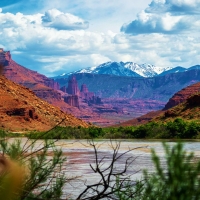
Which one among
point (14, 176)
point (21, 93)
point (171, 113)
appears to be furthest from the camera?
point (21, 93)

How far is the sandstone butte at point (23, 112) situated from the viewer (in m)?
96.4

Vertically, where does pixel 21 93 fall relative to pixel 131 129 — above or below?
above

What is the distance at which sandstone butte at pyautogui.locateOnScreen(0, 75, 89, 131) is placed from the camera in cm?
9638

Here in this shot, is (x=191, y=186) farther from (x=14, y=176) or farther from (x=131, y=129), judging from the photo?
(x=131, y=129)

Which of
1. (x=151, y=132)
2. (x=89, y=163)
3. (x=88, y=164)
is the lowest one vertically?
(x=88, y=164)

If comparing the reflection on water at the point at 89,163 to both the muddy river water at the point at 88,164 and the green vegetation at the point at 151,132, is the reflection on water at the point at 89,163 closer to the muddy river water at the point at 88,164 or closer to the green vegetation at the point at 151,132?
the muddy river water at the point at 88,164

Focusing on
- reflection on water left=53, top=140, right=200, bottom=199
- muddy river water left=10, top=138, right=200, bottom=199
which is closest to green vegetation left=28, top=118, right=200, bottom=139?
reflection on water left=53, top=140, right=200, bottom=199

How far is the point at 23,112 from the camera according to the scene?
98188mm

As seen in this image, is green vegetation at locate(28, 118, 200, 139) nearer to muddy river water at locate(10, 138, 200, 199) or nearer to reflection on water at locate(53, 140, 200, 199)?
reflection on water at locate(53, 140, 200, 199)

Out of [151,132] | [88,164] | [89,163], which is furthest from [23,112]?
[89,163]

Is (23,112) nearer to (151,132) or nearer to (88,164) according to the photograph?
(151,132)

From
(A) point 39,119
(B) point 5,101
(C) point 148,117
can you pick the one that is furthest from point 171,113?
(C) point 148,117

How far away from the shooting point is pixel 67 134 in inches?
2781

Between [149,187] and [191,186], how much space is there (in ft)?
2.92
